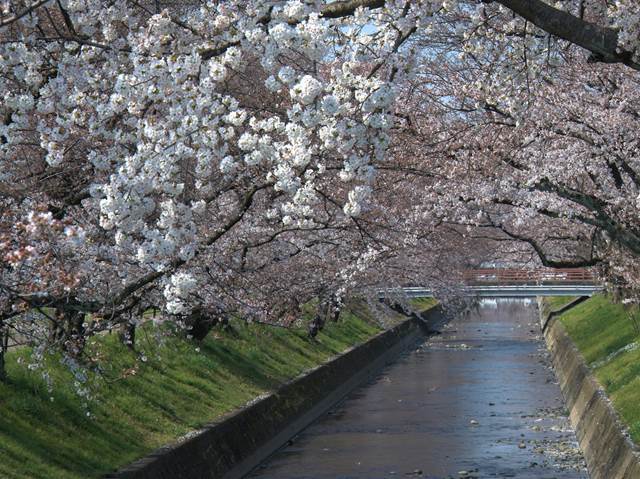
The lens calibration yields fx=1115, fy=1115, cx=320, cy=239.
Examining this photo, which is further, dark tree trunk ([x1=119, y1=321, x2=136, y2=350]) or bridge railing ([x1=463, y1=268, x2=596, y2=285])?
bridge railing ([x1=463, y1=268, x2=596, y2=285])

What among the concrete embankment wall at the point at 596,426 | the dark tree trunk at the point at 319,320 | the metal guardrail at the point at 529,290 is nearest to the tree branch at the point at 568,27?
the concrete embankment wall at the point at 596,426

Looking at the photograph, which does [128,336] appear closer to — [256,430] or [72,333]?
[256,430]

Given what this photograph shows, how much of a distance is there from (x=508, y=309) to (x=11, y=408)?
94.1 meters

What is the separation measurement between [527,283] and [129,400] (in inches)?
2002

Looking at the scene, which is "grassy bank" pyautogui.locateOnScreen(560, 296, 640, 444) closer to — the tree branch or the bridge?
the tree branch

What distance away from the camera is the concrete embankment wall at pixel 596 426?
678 inches

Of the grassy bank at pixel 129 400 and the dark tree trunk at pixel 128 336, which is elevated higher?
the dark tree trunk at pixel 128 336

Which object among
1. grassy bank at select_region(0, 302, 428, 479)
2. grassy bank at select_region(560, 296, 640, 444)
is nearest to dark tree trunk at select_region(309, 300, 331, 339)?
grassy bank at select_region(0, 302, 428, 479)

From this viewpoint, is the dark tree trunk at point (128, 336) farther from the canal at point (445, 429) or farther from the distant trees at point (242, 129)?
the canal at point (445, 429)

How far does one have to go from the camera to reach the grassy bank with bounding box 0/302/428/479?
53.9 feet

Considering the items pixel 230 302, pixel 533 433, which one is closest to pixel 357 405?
pixel 533 433

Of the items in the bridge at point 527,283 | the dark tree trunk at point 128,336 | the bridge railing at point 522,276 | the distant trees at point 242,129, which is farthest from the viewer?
the bridge railing at point 522,276

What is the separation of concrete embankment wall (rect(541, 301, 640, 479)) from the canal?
0.45 metres

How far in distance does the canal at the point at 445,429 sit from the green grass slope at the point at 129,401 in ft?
6.45
